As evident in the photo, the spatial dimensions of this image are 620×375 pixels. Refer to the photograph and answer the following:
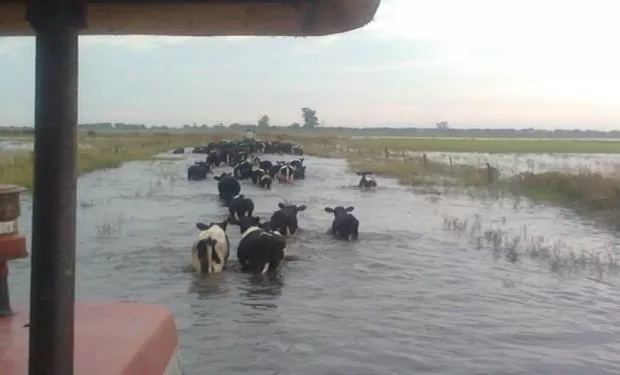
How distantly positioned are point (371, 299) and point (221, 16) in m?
7.25

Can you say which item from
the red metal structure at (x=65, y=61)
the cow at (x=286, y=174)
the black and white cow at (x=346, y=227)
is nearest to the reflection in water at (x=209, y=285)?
the black and white cow at (x=346, y=227)

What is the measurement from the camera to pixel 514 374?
24.0ft

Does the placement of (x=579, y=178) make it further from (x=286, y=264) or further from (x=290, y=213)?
(x=286, y=264)

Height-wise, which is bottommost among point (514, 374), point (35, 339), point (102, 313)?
point (514, 374)

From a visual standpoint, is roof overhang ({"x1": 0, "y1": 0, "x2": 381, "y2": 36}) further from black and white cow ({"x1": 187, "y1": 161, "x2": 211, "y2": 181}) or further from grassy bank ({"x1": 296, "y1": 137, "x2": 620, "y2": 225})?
black and white cow ({"x1": 187, "y1": 161, "x2": 211, "y2": 181})

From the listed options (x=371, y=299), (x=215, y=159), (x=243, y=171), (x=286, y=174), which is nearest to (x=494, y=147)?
(x=215, y=159)

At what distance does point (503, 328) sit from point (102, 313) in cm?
500

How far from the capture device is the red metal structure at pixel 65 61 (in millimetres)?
2799

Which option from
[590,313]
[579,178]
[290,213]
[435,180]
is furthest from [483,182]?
[590,313]

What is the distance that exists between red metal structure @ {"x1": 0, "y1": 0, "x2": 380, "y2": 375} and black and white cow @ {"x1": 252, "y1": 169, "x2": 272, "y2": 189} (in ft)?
72.3

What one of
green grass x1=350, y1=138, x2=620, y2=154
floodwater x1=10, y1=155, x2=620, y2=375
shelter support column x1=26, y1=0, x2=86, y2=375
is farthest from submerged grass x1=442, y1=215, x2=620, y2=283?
green grass x1=350, y1=138, x2=620, y2=154

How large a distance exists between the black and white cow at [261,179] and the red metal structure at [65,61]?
72.3ft

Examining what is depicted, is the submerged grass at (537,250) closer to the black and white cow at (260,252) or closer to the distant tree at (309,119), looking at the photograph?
the black and white cow at (260,252)

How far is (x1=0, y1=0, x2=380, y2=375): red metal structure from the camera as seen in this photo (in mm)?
2799
